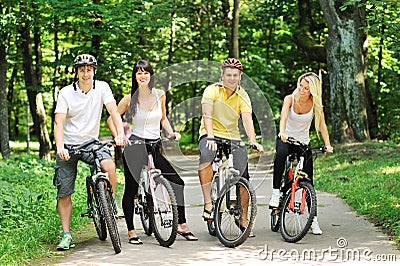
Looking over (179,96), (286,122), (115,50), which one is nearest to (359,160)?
(115,50)

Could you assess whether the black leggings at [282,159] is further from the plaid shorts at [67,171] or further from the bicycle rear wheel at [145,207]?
the plaid shorts at [67,171]

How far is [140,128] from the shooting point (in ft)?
25.1

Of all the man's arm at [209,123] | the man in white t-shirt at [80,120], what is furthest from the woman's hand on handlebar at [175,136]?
the man in white t-shirt at [80,120]

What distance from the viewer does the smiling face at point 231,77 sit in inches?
303

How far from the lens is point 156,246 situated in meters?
7.44

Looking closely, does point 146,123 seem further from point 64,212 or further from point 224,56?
point 224,56

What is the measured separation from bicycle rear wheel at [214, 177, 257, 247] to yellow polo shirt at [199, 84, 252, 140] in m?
0.61

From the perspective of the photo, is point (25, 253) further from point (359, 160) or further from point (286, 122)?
point (359, 160)

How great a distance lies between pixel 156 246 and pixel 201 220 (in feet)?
6.35

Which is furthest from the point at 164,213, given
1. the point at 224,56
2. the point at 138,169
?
the point at 224,56

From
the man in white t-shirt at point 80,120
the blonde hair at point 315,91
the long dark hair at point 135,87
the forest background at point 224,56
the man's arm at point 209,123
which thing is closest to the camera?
the man in white t-shirt at point 80,120

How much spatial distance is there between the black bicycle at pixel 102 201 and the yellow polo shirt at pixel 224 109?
131cm

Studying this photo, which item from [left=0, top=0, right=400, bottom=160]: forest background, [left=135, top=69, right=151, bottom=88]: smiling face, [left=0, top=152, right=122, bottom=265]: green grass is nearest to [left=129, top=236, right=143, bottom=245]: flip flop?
[left=0, top=152, right=122, bottom=265]: green grass

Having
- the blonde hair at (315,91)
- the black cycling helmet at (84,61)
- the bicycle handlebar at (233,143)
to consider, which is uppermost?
the black cycling helmet at (84,61)
